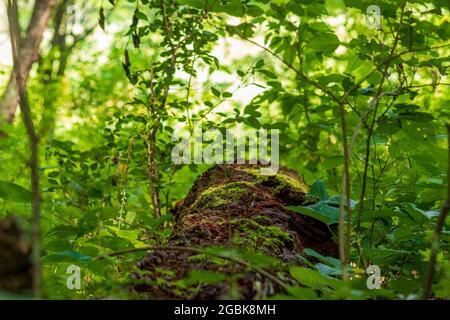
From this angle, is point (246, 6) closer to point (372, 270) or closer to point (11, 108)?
point (372, 270)

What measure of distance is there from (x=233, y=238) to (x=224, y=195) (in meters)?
1.13

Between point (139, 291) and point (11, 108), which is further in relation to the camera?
point (11, 108)

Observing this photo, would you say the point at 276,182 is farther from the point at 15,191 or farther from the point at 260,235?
the point at 15,191

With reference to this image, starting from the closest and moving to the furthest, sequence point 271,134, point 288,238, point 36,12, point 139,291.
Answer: point 139,291 → point 288,238 → point 271,134 → point 36,12

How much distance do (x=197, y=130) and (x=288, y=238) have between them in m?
1.93

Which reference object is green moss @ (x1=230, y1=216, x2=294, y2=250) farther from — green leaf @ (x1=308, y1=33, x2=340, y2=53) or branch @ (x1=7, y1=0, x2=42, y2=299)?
branch @ (x1=7, y1=0, x2=42, y2=299)

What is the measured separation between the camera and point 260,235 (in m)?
2.43

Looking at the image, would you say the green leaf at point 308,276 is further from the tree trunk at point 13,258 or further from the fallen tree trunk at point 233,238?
the tree trunk at point 13,258

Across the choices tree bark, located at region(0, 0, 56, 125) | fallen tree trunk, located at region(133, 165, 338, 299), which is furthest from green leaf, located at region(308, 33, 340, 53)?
tree bark, located at region(0, 0, 56, 125)

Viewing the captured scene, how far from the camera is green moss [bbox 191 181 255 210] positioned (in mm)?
2955

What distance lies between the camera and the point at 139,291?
1.77m

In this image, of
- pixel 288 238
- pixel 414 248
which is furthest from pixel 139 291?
pixel 414 248

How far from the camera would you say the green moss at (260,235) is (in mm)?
2325
